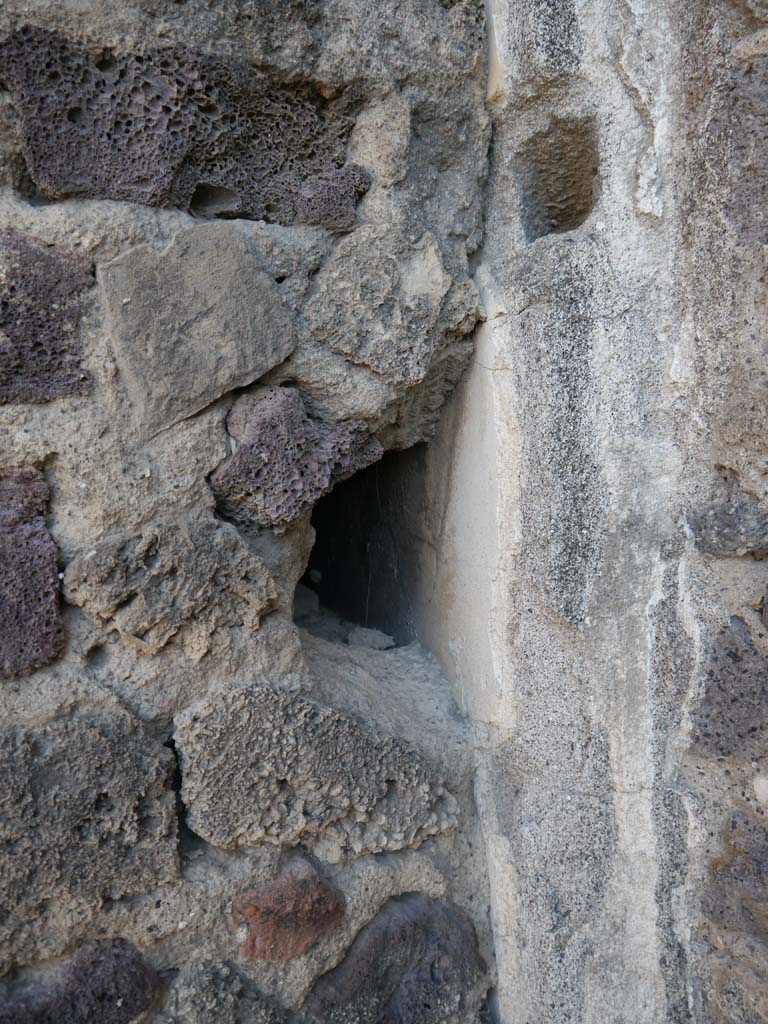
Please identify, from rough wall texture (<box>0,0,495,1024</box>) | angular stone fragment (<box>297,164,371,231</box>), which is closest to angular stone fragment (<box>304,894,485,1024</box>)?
rough wall texture (<box>0,0,495,1024</box>)

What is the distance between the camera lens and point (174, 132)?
85cm

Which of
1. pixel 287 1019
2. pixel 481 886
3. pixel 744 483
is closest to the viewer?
pixel 744 483

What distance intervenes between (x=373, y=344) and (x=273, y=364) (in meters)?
0.13

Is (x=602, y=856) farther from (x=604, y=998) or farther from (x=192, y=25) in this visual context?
(x=192, y=25)

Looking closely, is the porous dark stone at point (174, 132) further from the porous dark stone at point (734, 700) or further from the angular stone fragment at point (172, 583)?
the porous dark stone at point (734, 700)

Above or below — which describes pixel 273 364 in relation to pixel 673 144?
below

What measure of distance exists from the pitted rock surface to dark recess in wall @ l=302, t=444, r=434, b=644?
1.84ft

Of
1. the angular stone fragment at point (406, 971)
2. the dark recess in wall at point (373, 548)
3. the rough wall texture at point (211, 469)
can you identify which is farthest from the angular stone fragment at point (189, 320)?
the angular stone fragment at point (406, 971)

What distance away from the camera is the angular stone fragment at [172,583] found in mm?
844

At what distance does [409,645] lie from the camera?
1.29m

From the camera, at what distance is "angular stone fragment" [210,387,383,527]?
90 centimetres

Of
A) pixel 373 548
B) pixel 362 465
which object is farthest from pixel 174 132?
pixel 373 548

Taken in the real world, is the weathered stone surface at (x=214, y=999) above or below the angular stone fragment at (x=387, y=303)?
below

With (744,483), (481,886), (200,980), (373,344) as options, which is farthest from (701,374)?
(200,980)
